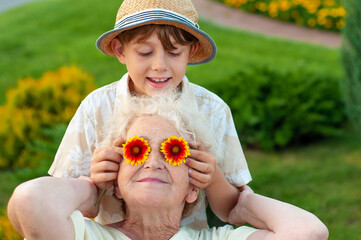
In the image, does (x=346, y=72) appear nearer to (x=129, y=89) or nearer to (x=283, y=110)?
(x=283, y=110)

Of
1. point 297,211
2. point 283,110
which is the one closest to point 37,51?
point 283,110

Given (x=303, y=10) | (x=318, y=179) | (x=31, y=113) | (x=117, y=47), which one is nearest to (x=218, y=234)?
(x=117, y=47)

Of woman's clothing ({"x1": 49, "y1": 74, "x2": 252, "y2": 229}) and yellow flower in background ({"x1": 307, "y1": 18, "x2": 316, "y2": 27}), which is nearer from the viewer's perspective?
woman's clothing ({"x1": 49, "y1": 74, "x2": 252, "y2": 229})

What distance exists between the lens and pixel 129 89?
2832mm

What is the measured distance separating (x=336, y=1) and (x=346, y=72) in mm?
6547

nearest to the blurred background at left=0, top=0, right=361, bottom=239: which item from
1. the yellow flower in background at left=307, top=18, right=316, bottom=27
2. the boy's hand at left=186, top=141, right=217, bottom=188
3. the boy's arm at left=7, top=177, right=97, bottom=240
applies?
the boy's hand at left=186, top=141, right=217, bottom=188

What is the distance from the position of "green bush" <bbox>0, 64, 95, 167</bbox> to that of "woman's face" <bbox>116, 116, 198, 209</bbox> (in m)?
3.15

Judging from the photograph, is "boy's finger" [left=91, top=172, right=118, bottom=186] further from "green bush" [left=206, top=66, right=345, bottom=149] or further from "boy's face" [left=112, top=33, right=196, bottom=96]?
"green bush" [left=206, top=66, right=345, bottom=149]

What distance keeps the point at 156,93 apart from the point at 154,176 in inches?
20.1

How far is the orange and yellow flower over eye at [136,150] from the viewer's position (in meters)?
2.30

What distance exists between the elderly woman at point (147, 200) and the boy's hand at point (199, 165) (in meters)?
0.04

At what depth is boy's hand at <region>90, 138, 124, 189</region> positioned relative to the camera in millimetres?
2361

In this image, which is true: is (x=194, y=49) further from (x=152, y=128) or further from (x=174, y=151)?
(x=174, y=151)

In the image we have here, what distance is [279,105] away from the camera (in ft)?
20.5
